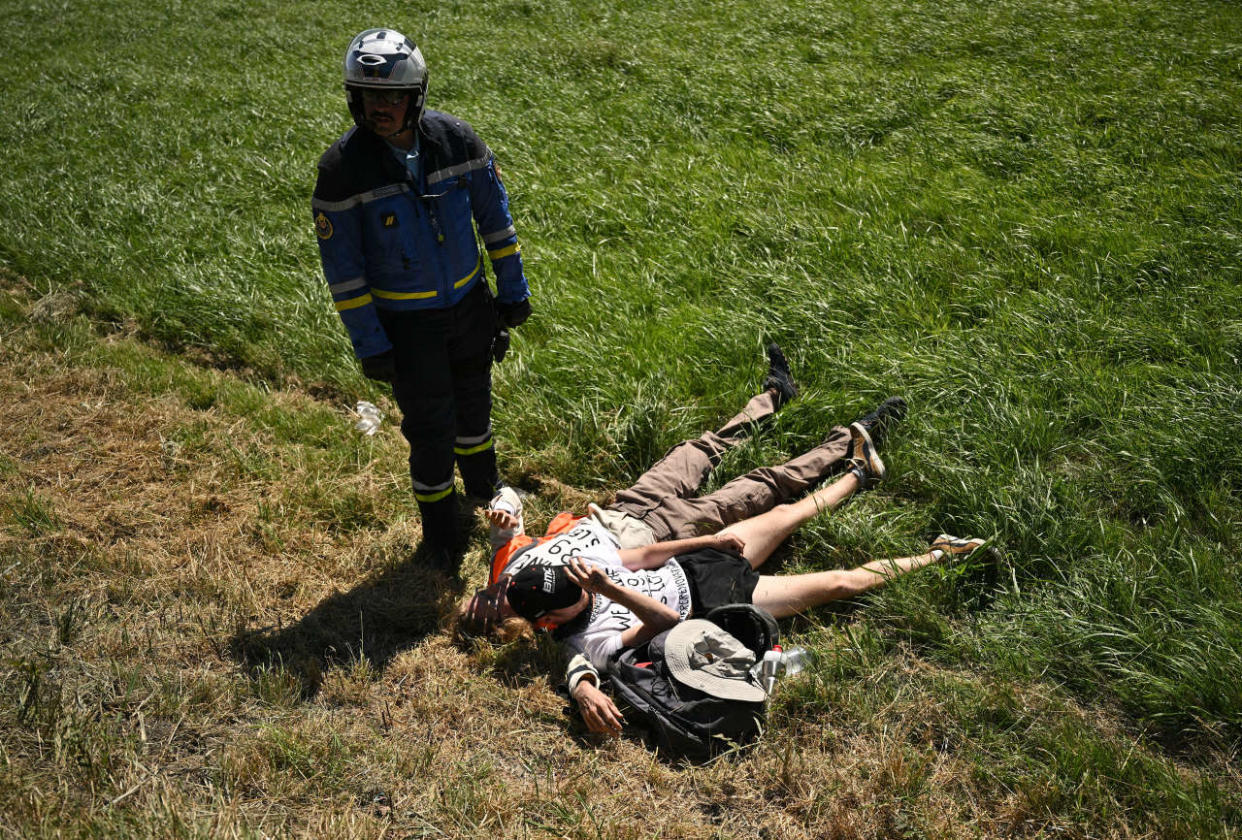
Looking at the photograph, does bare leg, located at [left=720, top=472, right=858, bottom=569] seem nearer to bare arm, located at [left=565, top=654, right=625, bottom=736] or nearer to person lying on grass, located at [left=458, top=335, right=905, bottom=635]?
person lying on grass, located at [left=458, top=335, right=905, bottom=635]

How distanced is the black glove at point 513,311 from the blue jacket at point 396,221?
0.34m

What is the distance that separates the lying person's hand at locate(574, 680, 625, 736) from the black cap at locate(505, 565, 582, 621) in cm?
39

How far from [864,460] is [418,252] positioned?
2.60 m

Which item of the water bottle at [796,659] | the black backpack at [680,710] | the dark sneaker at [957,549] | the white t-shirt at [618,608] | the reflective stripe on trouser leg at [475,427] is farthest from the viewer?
the reflective stripe on trouser leg at [475,427]

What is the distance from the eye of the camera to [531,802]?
3354mm

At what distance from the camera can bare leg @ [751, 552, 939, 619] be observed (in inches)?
163

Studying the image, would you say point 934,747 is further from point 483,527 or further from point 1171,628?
point 483,527

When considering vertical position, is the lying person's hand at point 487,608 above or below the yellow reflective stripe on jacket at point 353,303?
below

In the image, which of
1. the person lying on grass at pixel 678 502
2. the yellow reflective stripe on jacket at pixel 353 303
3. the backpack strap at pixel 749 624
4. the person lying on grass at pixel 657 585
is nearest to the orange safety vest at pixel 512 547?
the person lying on grass at pixel 678 502

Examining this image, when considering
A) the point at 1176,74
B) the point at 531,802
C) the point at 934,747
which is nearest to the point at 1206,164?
the point at 1176,74

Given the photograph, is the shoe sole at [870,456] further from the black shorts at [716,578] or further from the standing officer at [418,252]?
the standing officer at [418,252]

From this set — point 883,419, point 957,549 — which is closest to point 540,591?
point 957,549

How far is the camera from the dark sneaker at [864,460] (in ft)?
15.8

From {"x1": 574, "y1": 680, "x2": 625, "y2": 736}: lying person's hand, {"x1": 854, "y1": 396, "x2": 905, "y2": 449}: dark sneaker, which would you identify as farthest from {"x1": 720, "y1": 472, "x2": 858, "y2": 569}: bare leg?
{"x1": 574, "y1": 680, "x2": 625, "y2": 736}: lying person's hand
